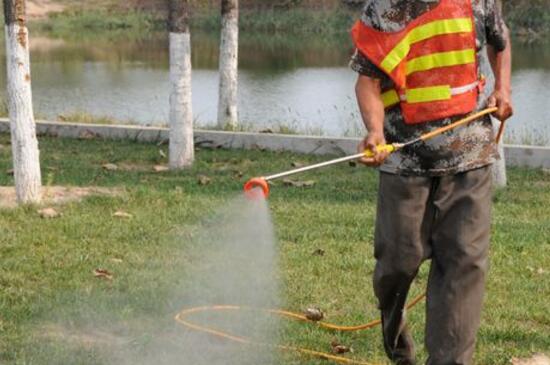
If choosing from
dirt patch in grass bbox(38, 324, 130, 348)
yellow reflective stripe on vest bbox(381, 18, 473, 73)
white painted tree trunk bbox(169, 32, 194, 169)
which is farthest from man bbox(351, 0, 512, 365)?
white painted tree trunk bbox(169, 32, 194, 169)

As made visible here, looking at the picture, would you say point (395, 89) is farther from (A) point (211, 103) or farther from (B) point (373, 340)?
(A) point (211, 103)

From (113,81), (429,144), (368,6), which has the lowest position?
(113,81)

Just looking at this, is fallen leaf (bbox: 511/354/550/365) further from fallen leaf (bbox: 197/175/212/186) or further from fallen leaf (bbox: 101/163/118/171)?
fallen leaf (bbox: 101/163/118/171)

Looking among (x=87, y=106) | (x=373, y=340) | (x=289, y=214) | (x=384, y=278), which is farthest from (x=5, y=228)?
(x=87, y=106)

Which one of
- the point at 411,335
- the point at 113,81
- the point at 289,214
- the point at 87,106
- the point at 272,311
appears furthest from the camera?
the point at 113,81

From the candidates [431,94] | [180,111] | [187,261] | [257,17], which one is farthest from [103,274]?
[257,17]

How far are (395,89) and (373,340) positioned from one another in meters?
1.47

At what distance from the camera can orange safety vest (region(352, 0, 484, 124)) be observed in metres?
4.12

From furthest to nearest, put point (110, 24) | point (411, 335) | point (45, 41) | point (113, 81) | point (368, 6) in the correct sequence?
point (110, 24) < point (45, 41) < point (113, 81) < point (411, 335) < point (368, 6)

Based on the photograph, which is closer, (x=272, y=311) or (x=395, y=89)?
(x=395, y=89)

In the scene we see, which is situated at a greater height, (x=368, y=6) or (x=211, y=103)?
(x=368, y=6)

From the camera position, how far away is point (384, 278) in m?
4.40

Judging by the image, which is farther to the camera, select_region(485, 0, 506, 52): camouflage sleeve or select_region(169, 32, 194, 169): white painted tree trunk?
select_region(169, 32, 194, 169): white painted tree trunk

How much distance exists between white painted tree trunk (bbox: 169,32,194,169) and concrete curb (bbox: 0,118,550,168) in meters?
1.36
